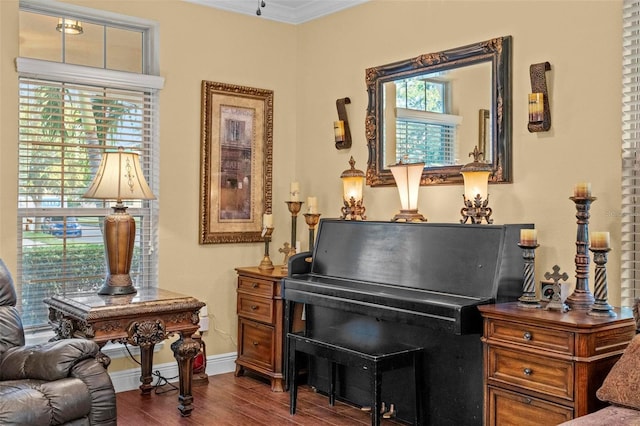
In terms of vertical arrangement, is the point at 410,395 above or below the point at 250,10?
below

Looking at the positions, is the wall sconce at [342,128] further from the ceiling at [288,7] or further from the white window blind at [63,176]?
the white window blind at [63,176]

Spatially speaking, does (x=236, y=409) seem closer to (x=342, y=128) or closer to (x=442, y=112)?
(x=342, y=128)

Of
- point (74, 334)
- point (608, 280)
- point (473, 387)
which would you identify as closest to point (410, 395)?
point (473, 387)

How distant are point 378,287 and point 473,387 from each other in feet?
2.41

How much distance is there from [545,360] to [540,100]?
53.5 inches

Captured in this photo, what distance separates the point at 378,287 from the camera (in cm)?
354

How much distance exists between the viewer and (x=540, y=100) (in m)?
3.28

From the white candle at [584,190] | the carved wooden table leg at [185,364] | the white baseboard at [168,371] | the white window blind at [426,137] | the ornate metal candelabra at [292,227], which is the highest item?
the white window blind at [426,137]

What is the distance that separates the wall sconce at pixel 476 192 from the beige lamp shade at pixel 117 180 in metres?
1.84

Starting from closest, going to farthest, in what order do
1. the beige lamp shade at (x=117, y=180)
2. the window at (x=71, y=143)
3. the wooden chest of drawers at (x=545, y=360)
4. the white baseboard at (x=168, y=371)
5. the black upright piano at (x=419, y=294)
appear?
the wooden chest of drawers at (x=545, y=360) < the black upright piano at (x=419, y=294) < the beige lamp shade at (x=117, y=180) < the window at (x=71, y=143) < the white baseboard at (x=168, y=371)

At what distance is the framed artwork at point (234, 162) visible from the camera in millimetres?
4609

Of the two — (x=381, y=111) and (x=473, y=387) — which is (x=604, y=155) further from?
(x=381, y=111)

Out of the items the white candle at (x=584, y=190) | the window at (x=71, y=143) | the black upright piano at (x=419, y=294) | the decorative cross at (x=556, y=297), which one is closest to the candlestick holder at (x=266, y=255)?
the black upright piano at (x=419, y=294)

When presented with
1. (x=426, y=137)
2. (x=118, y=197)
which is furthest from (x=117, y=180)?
(x=426, y=137)
